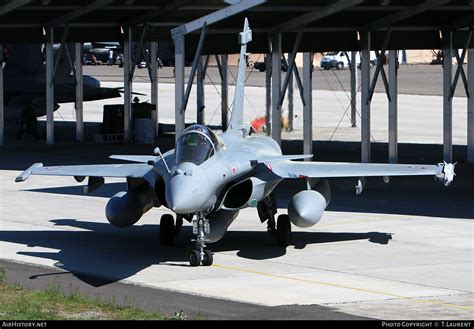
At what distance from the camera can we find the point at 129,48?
42.1 metres

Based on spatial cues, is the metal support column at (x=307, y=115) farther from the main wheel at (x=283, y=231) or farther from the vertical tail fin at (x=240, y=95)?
the main wheel at (x=283, y=231)

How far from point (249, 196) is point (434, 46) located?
731 inches

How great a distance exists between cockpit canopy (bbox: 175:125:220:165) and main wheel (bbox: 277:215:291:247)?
2.60 meters

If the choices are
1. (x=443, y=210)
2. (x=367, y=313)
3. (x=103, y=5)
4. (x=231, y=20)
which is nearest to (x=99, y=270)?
→ (x=367, y=313)

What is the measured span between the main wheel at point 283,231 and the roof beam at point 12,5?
16.1 m

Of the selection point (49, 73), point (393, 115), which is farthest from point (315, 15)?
point (49, 73)

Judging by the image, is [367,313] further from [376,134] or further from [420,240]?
[376,134]

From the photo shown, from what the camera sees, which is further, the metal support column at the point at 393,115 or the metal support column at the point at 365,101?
the metal support column at the point at 393,115

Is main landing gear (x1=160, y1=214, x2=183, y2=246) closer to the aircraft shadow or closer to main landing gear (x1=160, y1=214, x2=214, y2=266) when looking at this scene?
the aircraft shadow

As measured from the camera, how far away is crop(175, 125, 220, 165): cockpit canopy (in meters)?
19.5

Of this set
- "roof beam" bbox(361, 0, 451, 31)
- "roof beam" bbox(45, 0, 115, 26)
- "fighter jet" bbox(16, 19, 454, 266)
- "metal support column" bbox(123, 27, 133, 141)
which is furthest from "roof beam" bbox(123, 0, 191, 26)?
"fighter jet" bbox(16, 19, 454, 266)

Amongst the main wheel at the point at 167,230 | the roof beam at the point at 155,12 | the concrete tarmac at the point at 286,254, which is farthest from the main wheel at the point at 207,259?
the roof beam at the point at 155,12

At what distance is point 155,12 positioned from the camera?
38812mm

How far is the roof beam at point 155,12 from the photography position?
36719mm
